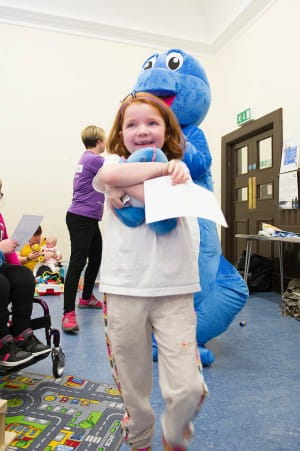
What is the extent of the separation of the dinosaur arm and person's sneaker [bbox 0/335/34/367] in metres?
0.96

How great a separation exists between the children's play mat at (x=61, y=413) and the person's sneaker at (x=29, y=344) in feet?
0.50

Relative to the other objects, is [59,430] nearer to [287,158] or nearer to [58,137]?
[287,158]

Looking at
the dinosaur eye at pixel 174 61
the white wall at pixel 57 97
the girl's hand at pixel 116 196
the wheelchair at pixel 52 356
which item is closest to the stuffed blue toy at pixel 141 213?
the girl's hand at pixel 116 196

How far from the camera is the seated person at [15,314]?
4.41 ft

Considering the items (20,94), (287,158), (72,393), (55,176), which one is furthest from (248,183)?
(72,393)

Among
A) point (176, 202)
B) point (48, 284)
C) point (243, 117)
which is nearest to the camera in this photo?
point (176, 202)

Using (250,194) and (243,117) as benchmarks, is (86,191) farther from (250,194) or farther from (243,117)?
(243,117)

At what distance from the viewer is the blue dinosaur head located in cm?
156

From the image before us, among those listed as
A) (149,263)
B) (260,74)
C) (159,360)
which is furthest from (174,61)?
(260,74)

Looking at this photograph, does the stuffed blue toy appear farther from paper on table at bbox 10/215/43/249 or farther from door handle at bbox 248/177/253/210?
door handle at bbox 248/177/253/210

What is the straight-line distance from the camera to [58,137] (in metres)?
4.06

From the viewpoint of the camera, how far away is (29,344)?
1.44m

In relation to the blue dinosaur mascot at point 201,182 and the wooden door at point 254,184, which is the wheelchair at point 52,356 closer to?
the blue dinosaur mascot at point 201,182

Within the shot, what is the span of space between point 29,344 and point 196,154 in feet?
3.31
